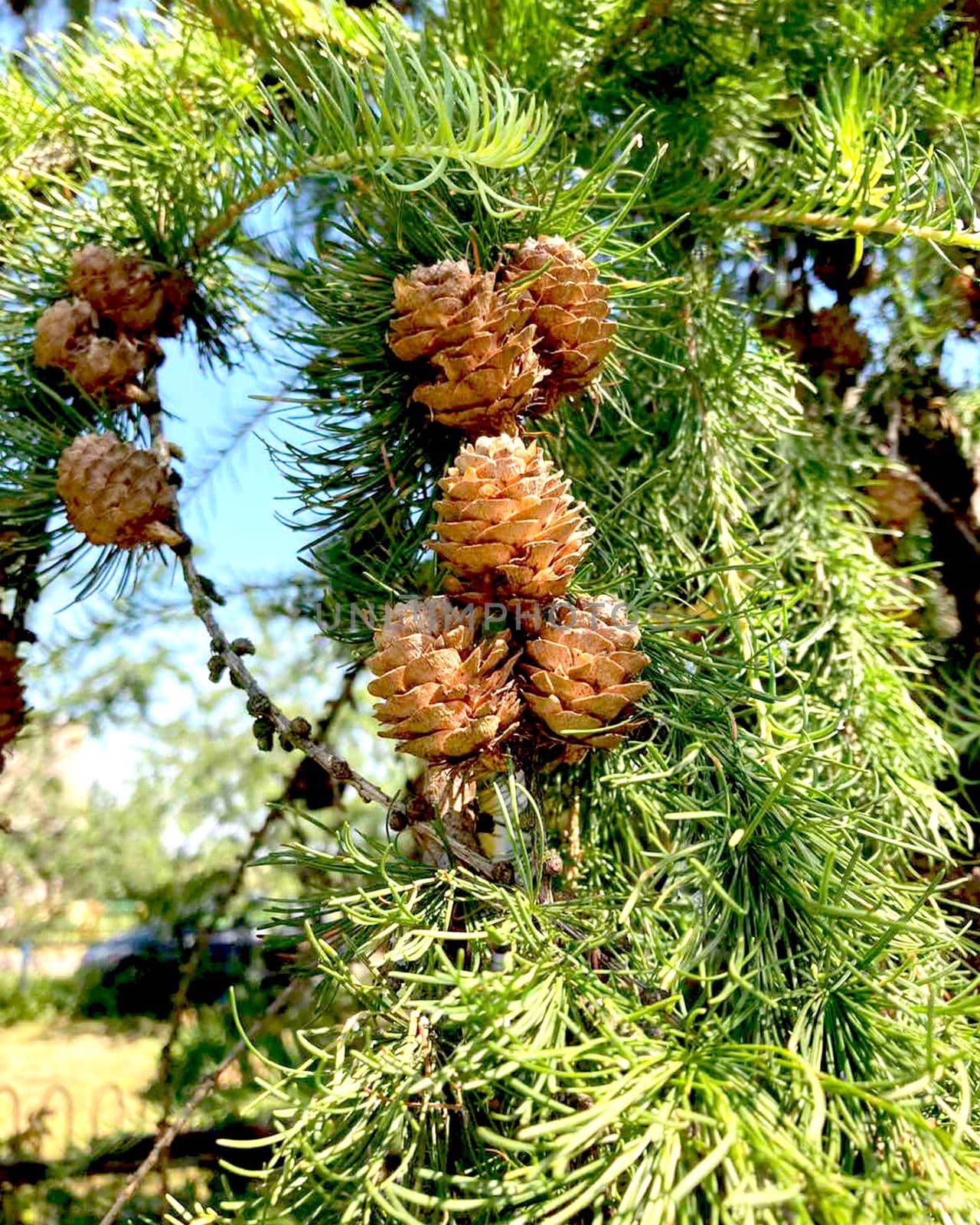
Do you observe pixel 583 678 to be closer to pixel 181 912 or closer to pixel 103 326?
pixel 103 326

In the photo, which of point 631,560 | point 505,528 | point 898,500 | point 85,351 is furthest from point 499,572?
point 898,500

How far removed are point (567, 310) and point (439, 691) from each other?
0.16 meters

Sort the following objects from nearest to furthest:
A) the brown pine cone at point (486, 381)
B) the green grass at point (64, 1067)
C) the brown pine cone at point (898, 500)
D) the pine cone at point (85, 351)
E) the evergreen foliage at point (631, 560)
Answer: the evergreen foliage at point (631, 560), the brown pine cone at point (486, 381), the pine cone at point (85, 351), the brown pine cone at point (898, 500), the green grass at point (64, 1067)

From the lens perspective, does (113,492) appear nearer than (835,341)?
Yes

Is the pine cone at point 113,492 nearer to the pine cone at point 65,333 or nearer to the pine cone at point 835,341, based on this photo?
the pine cone at point 65,333

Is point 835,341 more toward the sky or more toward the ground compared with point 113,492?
more toward the sky

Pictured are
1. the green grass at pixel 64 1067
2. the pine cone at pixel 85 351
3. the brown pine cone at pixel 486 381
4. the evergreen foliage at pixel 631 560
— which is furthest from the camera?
the green grass at pixel 64 1067

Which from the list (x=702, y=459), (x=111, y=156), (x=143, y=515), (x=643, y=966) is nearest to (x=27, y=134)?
(x=111, y=156)

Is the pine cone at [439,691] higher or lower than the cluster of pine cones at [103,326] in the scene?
lower

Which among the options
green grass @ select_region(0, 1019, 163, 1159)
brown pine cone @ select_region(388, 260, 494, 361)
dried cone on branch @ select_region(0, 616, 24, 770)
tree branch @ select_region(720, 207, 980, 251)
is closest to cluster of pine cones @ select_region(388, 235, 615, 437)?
brown pine cone @ select_region(388, 260, 494, 361)

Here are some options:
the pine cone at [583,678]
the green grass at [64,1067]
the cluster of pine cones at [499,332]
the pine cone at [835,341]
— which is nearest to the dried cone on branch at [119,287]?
the cluster of pine cones at [499,332]

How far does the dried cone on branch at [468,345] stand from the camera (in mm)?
359

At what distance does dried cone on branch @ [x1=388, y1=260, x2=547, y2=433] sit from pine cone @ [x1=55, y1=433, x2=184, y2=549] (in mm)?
127

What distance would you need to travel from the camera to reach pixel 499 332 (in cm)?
36
